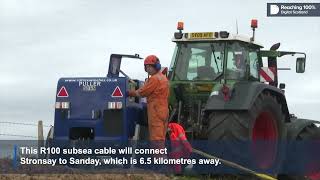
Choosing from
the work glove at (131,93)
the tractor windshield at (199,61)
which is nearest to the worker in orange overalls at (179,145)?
the work glove at (131,93)

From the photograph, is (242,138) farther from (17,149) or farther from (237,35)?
(17,149)

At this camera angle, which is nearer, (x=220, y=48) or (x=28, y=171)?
(x=28, y=171)

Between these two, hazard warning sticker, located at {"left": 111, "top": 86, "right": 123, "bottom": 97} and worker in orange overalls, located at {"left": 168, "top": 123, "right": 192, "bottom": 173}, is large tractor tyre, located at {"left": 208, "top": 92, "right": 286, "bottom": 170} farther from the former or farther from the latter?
hazard warning sticker, located at {"left": 111, "top": 86, "right": 123, "bottom": 97}

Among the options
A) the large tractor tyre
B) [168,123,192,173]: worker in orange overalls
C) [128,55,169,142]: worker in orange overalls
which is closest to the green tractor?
the large tractor tyre

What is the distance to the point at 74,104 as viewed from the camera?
36.6ft

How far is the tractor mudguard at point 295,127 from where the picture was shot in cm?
1276

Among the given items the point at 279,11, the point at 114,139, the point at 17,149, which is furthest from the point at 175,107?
the point at 279,11

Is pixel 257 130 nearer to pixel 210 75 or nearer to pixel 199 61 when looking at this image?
pixel 210 75

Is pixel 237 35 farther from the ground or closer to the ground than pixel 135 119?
farther from the ground

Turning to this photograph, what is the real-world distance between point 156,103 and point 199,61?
1779mm

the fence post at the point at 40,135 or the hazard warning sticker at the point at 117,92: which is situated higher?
the hazard warning sticker at the point at 117,92

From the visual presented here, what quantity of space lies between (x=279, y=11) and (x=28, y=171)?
8994 mm

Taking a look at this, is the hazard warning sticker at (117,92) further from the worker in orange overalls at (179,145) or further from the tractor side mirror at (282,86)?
the tractor side mirror at (282,86)

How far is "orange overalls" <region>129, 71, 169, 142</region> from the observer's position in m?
10.6
